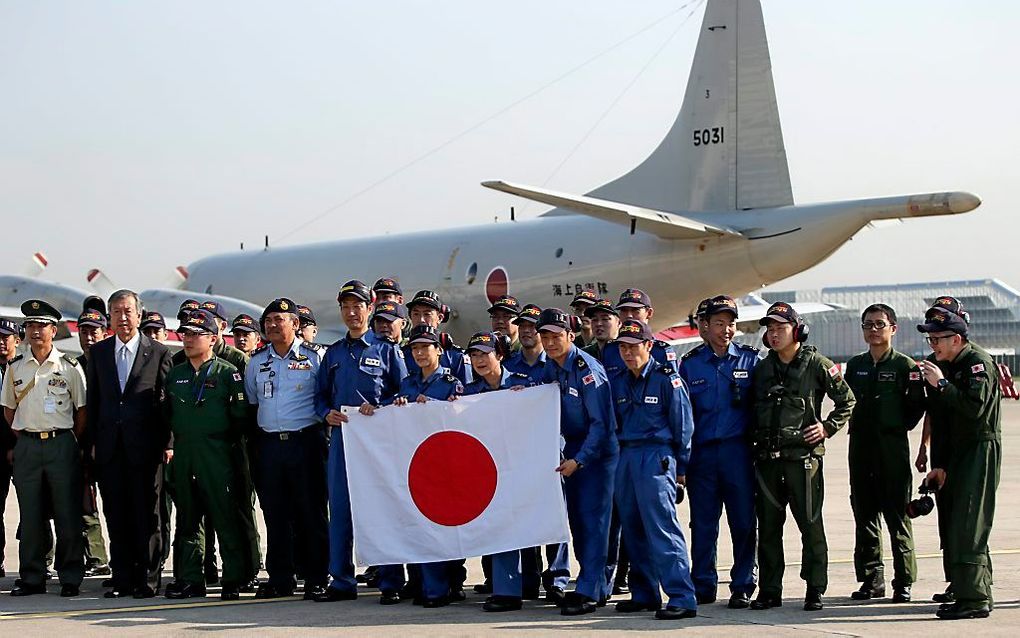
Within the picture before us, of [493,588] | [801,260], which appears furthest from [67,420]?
[801,260]

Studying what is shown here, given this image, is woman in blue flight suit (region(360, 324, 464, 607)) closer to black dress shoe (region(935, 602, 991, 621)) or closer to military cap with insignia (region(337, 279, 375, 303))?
military cap with insignia (region(337, 279, 375, 303))

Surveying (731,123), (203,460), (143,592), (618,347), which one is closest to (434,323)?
(618,347)

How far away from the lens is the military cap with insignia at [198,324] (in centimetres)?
869

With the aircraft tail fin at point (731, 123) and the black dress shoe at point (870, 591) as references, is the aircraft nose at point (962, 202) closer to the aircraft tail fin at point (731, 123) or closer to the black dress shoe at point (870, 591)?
the aircraft tail fin at point (731, 123)

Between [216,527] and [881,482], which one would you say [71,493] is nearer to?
[216,527]

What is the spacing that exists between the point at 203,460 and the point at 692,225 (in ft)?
39.5

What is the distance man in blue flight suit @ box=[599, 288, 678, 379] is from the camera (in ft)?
27.7

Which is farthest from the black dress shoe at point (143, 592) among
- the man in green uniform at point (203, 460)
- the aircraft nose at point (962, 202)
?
the aircraft nose at point (962, 202)

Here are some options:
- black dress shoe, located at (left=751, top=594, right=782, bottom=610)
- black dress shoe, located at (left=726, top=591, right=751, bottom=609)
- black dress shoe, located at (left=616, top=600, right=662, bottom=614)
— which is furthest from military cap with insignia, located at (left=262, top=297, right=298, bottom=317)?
black dress shoe, located at (left=751, top=594, right=782, bottom=610)

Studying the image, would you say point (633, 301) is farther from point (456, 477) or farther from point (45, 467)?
point (45, 467)

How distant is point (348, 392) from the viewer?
28.1 ft

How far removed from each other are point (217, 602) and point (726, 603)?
3407mm

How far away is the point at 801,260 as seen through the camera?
1939 centimetres

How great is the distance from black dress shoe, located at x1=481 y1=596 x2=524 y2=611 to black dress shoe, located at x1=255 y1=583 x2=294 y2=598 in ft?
5.21
